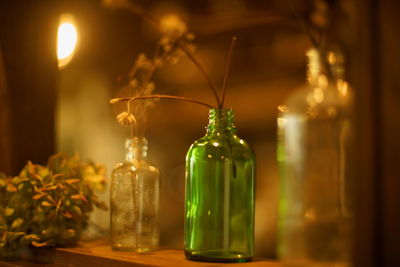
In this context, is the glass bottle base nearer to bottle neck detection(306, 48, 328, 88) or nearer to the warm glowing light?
bottle neck detection(306, 48, 328, 88)

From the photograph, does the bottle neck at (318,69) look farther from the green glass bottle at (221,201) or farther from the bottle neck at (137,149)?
the bottle neck at (137,149)

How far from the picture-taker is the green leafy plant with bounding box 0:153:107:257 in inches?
40.3

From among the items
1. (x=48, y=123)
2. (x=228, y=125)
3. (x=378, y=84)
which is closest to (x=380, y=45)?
(x=378, y=84)

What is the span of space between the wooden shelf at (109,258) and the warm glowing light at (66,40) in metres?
0.54

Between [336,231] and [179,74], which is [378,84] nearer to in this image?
[336,231]

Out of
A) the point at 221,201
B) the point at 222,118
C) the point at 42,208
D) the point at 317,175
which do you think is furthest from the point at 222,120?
the point at 42,208

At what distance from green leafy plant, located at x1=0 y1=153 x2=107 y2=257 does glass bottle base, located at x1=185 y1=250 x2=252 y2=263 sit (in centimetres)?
30

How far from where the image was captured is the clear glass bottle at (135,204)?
3.29 ft

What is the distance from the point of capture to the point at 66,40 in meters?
1.38

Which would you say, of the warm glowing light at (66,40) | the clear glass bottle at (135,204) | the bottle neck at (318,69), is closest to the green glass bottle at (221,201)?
the clear glass bottle at (135,204)

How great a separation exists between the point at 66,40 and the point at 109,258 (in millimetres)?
701

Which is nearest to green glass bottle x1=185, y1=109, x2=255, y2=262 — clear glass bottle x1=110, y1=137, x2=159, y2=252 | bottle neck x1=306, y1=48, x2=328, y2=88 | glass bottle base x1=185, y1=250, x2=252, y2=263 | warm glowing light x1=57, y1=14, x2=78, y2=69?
glass bottle base x1=185, y1=250, x2=252, y2=263

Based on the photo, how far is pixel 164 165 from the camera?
1.17 metres

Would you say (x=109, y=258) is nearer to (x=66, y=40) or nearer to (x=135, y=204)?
(x=135, y=204)
